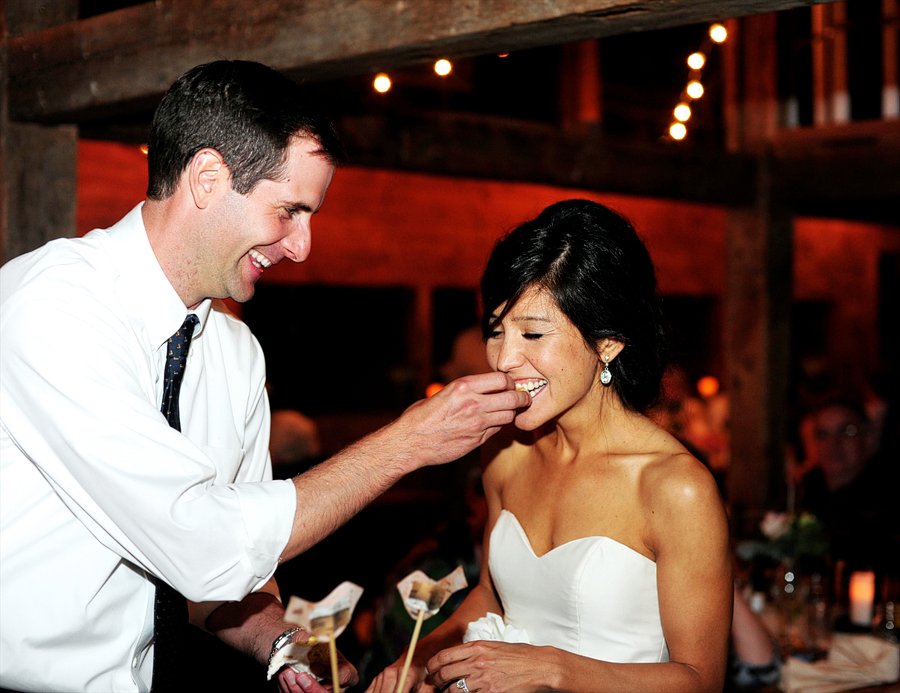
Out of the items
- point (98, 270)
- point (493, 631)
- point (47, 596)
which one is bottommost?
point (493, 631)

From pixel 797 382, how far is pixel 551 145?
485cm

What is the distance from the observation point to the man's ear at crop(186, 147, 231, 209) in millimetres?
1705

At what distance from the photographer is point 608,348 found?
6.83 ft

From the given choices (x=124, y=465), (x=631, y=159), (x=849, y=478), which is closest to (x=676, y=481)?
(x=124, y=465)

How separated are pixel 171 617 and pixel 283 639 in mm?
232

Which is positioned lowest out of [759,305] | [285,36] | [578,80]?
[759,305]

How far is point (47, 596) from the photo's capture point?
1.64 meters

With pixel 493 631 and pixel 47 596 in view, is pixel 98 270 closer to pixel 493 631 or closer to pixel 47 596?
pixel 47 596

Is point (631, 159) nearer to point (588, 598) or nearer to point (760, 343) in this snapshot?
point (760, 343)

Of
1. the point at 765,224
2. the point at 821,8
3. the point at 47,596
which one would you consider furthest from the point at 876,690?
the point at 821,8

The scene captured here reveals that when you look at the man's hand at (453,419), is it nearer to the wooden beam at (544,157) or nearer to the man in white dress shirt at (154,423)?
the man in white dress shirt at (154,423)

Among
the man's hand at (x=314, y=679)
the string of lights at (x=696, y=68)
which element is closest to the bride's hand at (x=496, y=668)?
the man's hand at (x=314, y=679)

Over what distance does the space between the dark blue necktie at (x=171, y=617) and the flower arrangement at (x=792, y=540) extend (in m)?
2.35

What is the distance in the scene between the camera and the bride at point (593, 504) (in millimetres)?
1832
